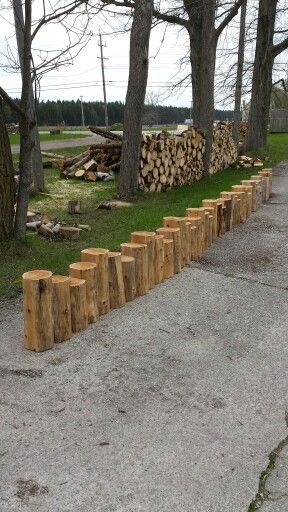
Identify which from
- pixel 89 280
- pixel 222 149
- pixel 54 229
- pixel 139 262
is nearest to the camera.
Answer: pixel 89 280

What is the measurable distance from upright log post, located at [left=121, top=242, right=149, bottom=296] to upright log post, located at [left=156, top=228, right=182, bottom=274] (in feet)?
2.01

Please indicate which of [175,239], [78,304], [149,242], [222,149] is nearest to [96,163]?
[222,149]

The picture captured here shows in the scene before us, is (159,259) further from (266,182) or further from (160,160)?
(160,160)

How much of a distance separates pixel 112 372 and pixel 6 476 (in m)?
1.07

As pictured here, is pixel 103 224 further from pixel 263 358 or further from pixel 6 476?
pixel 6 476

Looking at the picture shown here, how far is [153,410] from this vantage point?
2.88 m

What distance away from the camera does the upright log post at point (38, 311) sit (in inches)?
134

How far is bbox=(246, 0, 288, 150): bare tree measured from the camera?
17.2m

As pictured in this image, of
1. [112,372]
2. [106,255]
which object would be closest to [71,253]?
[106,255]

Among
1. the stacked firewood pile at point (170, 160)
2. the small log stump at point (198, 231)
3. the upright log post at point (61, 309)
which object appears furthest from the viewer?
the stacked firewood pile at point (170, 160)

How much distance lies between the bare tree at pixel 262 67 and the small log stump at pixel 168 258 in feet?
44.8

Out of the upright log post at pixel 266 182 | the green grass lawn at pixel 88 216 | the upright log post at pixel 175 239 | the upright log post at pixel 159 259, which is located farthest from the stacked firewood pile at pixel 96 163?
the upright log post at pixel 159 259

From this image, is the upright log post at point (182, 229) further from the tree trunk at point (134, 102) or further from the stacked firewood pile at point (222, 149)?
the stacked firewood pile at point (222, 149)

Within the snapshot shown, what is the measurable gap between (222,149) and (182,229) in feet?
31.6
